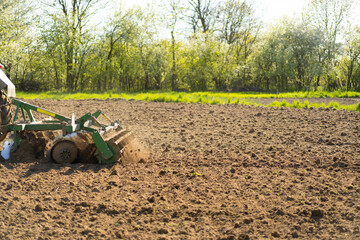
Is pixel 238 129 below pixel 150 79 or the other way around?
below

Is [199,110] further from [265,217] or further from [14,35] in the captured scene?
[14,35]

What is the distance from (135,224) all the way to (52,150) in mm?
2750

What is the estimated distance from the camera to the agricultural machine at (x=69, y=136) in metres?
6.04

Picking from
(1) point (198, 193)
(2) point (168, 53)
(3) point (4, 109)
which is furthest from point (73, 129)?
(2) point (168, 53)

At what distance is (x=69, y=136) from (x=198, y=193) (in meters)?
2.48

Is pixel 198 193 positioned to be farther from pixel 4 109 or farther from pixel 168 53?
pixel 168 53

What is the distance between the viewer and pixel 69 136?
19.9 ft

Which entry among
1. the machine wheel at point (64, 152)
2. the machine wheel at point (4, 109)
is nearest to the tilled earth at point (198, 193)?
the machine wheel at point (64, 152)

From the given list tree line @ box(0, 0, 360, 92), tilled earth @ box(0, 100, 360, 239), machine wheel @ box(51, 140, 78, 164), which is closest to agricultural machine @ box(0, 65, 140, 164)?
machine wheel @ box(51, 140, 78, 164)

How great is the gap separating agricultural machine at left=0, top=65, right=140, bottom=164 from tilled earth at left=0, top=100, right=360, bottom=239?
0.73ft

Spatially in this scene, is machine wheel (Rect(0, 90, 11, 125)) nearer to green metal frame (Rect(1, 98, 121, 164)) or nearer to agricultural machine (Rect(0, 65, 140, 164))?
agricultural machine (Rect(0, 65, 140, 164))

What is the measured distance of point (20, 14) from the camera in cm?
2891

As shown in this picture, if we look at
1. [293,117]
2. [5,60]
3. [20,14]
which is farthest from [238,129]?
[20,14]

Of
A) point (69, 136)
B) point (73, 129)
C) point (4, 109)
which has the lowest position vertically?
point (69, 136)
